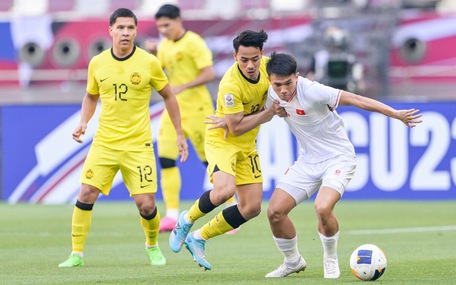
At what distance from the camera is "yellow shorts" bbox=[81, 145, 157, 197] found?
1066 cm

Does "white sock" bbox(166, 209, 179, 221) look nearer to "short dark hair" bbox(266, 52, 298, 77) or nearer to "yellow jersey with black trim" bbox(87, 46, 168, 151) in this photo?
"yellow jersey with black trim" bbox(87, 46, 168, 151)

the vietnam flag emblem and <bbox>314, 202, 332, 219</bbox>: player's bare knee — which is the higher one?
the vietnam flag emblem

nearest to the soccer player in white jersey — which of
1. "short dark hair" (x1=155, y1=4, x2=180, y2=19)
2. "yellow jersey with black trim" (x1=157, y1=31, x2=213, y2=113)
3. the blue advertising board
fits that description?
"short dark hair" (x1=155, y1=4, x2=180, y2=19)

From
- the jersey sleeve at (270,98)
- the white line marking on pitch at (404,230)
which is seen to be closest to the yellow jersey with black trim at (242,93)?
the jersey sleeve at (270,98)

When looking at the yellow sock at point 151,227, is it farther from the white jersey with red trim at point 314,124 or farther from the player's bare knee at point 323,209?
the player's bare knee at point 323,209

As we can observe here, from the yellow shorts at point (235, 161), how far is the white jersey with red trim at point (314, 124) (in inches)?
31.6

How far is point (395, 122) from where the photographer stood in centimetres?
1862

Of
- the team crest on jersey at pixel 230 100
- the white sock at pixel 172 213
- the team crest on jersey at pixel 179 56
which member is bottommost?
the white sock at pixel 172 213

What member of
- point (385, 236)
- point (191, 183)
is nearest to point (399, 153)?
point (191, 183)

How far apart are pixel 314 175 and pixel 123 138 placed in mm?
2012

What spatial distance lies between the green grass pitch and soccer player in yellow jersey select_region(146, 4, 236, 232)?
2.68 feet

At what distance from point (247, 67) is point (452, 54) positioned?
16378 mm

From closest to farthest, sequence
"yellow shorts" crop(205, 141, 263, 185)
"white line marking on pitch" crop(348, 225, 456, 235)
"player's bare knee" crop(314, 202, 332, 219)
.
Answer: "player's bare knee" crop(314, 202, 332, 219) < "yellow shorts" crop(205, 141, 263, 185) < "white line marking on pitch" crop(348, 225, 456, 235)

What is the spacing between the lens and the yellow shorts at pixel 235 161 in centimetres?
1043
